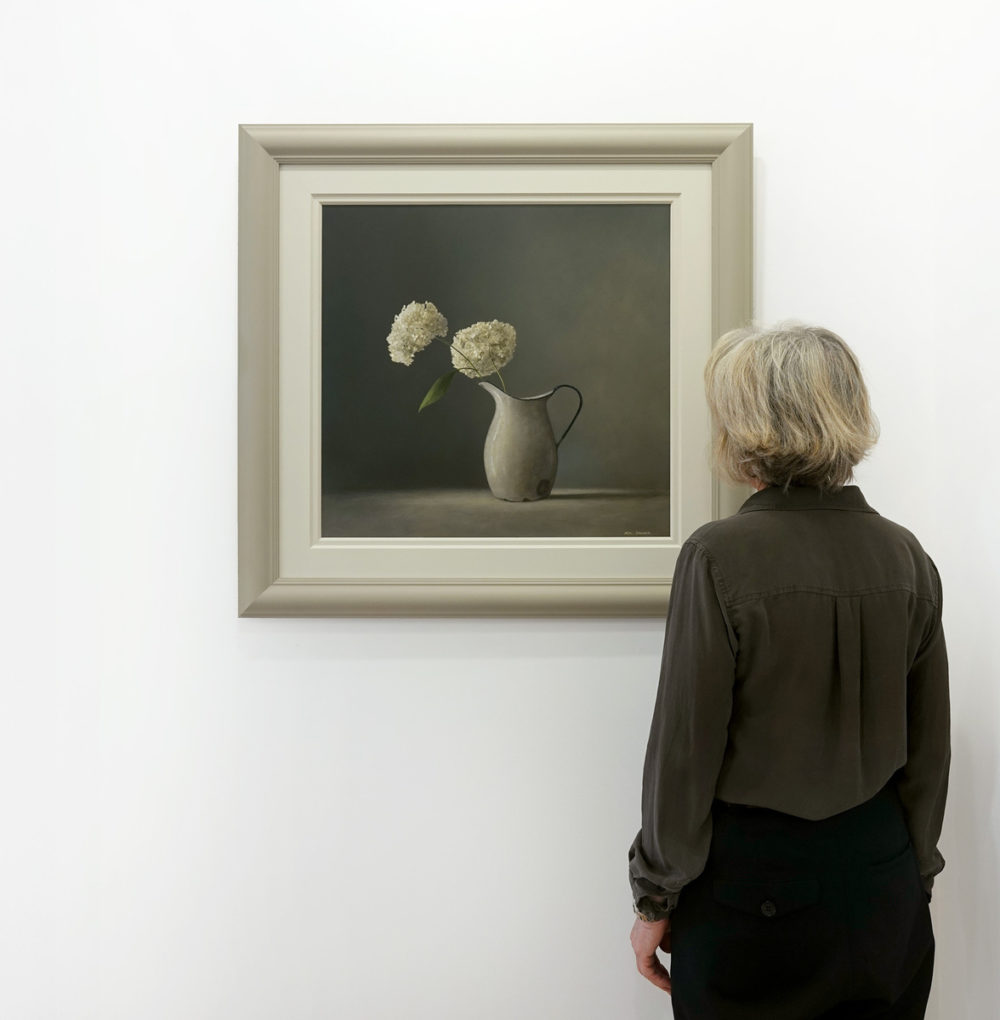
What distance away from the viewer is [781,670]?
91 centimetres

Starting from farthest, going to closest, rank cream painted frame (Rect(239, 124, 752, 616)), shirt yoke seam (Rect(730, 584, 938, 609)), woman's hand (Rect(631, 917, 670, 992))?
cream painted frame (Rect(239, 124, 752, 616)) < woman's hand (Rect(631, 917, 670, 992)) < shirt yoke seam (Rect(730, 584, 938, 609))

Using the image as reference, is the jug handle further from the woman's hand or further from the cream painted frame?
the woman's hand

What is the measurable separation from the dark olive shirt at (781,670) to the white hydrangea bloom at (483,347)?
Result: 0.49 m

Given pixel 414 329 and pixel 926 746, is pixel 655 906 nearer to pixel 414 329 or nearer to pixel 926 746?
pixel 926 746

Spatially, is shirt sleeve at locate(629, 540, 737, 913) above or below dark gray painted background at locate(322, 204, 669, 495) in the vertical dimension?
below

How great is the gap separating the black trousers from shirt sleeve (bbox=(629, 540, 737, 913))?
0.05 meters

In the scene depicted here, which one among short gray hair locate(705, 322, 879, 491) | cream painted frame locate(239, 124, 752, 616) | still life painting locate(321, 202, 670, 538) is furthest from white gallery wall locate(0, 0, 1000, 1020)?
short gray hair locate(705, 322, 879, 491)

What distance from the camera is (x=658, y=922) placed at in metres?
1.00

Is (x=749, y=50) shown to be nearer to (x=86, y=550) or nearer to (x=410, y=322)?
(x=410, y=322)

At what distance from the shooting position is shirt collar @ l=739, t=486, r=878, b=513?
0.95 m

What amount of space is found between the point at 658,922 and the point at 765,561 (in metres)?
0.49

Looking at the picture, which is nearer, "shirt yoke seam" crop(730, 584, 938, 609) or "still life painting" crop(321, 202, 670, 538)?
"shirt yoke seam" crop(730, 584, 938, 609)

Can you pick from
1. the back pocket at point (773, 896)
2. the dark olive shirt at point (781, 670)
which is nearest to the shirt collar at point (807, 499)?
the dark olive shirt at point (781, 670)

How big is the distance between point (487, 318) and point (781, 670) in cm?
71
